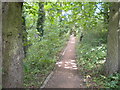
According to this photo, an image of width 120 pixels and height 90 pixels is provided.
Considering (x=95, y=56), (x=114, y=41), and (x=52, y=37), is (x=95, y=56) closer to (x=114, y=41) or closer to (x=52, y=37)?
(x=114, y=41)

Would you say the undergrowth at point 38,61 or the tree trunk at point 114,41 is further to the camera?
the undergrowth at point 38,61

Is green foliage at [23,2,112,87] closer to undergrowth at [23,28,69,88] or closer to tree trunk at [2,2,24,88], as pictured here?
undergrowth at [23,28,69,88]

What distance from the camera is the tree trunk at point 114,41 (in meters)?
4.75

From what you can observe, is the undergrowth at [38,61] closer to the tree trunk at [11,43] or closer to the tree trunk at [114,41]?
the tree trunk at [11,43]

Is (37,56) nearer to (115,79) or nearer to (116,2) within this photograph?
(115,79)

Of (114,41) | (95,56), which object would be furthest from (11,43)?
(95,56)

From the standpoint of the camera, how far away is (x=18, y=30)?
323 cm

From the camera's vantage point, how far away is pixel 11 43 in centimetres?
310

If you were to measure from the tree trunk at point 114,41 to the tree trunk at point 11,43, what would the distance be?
3.97m

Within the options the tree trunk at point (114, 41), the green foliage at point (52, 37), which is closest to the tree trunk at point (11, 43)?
the green foliage at point (52, 37)

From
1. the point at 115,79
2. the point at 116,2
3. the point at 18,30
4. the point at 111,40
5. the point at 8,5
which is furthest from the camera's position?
the point at 111,40

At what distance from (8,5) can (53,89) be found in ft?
11.6

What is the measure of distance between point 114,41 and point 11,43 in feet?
14.1

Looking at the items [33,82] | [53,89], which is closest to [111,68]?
[53,89]
